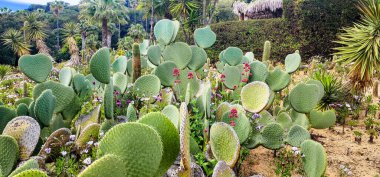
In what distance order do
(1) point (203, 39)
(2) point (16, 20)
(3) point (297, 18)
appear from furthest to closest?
(2) point (16, 20) → (3) point (297, 18) → (1) point (203, 39)

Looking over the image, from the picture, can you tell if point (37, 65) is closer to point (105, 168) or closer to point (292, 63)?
point (105, 168)

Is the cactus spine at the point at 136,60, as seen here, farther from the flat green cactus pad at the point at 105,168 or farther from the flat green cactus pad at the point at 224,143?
the flat green cactus pad at the point at 105,168

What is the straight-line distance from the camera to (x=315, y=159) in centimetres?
214

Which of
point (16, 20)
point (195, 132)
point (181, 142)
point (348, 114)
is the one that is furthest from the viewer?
point (16, 20)

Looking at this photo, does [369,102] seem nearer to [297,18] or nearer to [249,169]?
[249,169]

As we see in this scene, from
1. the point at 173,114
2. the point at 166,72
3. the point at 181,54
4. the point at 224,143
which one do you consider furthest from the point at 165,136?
the point at 181,54

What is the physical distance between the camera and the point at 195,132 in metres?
2.85

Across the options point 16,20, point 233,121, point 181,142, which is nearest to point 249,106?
point 233,121

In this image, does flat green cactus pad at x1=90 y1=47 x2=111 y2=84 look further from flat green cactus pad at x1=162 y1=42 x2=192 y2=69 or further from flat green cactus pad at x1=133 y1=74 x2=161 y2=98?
flat green cactus pad at x1=162 y1=42 x2=192 y2=69

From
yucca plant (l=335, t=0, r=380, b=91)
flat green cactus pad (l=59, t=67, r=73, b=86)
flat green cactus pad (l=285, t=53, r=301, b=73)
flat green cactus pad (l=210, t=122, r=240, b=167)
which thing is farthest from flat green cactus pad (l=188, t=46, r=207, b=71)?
yucca plant (l=335, t=0, r=380, b=91)

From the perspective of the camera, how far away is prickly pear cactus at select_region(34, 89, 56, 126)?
90.0 inches

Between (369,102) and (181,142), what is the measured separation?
512 centimetres

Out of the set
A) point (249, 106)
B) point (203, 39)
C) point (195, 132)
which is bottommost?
point (195, 132)

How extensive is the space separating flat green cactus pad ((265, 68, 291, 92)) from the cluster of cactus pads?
0.5 inches
